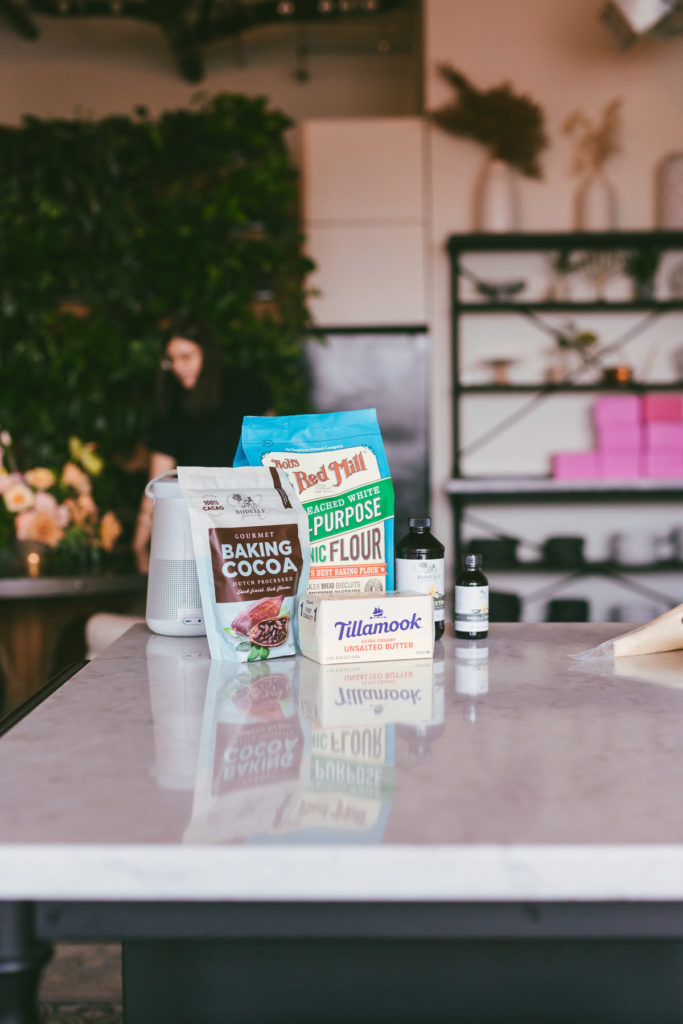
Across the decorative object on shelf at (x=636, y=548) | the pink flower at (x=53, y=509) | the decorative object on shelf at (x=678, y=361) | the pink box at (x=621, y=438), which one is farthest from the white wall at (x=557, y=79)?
the pink flower at (x=53, y=509)

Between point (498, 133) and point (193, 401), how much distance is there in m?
2.07

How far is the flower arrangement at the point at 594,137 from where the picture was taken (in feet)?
13.2

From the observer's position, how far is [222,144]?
411 centimetres

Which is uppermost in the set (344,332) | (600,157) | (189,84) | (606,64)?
(189,84)

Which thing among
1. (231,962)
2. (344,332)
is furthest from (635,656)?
(344,332)

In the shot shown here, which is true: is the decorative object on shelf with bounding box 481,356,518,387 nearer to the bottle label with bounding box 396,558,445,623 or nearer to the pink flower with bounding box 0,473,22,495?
the pink flower with bounding box 0,473,22,495

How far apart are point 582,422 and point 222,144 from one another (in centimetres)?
217

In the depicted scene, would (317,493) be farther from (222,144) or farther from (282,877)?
(222,144)

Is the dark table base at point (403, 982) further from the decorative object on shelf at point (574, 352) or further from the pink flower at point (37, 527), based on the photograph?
the decorative object on shelf at point (574, 352)

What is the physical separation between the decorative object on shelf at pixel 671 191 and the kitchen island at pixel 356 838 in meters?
3.50

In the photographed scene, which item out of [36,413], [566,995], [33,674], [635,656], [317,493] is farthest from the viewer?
[36,413]

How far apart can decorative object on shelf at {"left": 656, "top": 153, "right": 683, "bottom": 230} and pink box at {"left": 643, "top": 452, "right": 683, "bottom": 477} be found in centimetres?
103

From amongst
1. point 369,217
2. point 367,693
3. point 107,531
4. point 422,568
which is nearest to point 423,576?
point 422,568

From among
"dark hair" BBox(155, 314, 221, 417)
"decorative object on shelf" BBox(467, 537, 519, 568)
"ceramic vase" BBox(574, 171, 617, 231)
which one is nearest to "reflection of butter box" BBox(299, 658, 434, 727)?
"dark hair" BBox(155, 314, 221, 417)
